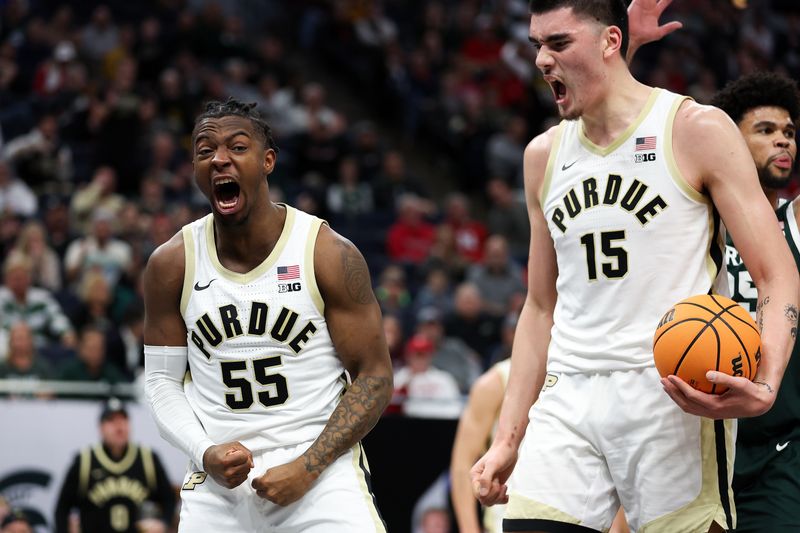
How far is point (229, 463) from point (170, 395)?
585 mm

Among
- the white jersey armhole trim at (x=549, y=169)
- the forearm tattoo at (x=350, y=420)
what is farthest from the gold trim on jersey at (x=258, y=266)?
the white jersey armhole trim at (x=549, y=169)

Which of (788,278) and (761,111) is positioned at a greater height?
(761,111)

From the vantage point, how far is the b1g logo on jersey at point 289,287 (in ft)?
16.0

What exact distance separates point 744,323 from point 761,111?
4.95 ft

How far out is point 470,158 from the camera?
17.8m

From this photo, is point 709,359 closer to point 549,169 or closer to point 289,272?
point 549,169

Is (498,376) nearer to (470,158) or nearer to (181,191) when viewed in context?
(181,191)

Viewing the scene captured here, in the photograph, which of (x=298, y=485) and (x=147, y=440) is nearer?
(x=298, y=485)

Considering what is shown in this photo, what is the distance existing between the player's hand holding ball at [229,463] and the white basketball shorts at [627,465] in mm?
1015

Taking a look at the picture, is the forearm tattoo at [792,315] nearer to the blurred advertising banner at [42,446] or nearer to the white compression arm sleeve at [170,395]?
the white compression arm sleeve at [170,395]

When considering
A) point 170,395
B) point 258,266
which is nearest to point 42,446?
point 170,395

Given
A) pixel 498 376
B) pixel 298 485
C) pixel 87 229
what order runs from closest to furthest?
pixel 298 485 → pixel 498 376 → pixel 87 229

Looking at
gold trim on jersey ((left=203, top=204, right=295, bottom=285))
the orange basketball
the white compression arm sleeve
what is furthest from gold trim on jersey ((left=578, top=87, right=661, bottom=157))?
the white compression arm sleeve

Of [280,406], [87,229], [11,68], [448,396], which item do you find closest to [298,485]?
[280,406]
